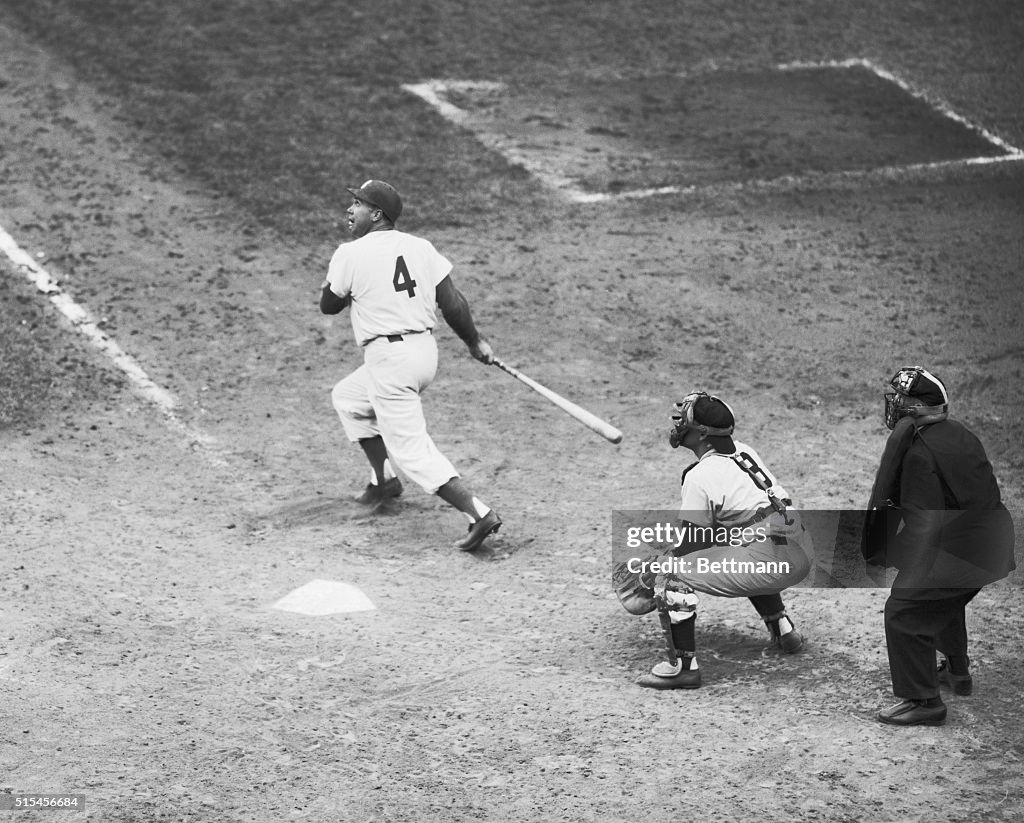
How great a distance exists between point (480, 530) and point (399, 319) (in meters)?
1.22

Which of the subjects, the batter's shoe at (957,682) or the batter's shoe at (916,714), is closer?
the batter's shoe at (916,714)

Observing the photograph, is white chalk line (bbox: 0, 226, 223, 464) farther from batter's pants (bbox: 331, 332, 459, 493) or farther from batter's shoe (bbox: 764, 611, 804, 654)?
batter's shoe (bbox: 764, 611, 804, 654)

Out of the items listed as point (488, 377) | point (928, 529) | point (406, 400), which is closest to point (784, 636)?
point (928, 529)

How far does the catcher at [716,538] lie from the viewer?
6.45 meters

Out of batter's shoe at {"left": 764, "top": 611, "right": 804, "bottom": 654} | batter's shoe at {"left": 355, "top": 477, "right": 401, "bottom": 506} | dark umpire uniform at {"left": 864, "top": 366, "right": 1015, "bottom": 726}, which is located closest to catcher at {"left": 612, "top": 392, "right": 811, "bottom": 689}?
batter's shoe at {"left": 764, "top": 611, "right": 804, "bottom": 654}

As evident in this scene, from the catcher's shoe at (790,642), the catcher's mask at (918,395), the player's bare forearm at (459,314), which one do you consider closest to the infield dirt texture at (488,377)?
the catcher's shoe at (790,642)

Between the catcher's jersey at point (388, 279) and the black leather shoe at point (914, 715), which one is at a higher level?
the catcher's jersey at point (388, 279)

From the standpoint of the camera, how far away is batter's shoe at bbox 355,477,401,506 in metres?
8.60

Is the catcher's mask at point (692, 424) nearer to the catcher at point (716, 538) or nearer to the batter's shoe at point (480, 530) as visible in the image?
the catcher at point (716, 538)

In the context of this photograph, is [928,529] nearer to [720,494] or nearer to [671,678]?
[720,494]

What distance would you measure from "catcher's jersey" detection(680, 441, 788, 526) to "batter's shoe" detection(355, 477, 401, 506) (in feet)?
8.51

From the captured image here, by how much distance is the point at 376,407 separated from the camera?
8.12m

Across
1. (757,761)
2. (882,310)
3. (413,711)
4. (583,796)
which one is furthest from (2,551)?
(882,310)

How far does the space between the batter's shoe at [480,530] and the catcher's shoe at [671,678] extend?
1625mm
